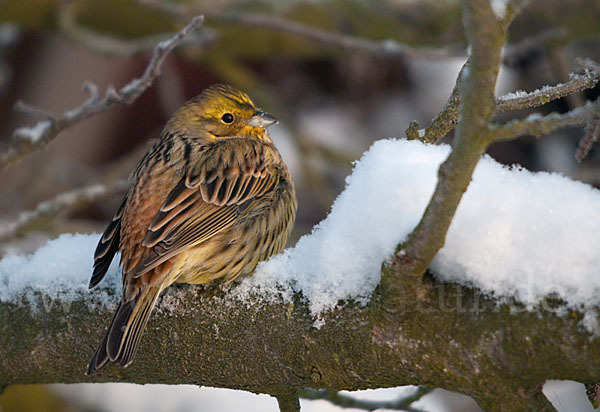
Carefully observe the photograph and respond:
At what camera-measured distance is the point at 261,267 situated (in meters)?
2.25

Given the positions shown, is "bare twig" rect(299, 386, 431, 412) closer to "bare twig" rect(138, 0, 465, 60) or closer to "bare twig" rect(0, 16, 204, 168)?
"bare twig" rect(0, 16, 204, 168)

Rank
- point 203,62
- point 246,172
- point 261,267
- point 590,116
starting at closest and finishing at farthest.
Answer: point 590,116
point 261,267
point 246,172
point 203,62

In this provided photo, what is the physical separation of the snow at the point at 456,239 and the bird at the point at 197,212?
0.70ft

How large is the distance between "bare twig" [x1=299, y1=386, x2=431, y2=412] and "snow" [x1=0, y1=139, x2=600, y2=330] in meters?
0.56

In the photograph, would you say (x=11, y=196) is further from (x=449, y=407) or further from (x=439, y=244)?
(x=439, y=244)

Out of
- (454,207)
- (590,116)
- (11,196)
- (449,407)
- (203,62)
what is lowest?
(454,207)

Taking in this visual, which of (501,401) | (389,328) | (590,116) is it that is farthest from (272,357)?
(590,116)

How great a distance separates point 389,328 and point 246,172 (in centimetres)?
134

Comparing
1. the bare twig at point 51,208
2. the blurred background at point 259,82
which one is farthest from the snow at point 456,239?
the blurred background at point 259,82

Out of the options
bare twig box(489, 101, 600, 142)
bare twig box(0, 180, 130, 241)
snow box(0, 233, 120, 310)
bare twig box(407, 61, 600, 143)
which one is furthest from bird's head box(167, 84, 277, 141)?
bare twig box(489, 101, 600, 142)

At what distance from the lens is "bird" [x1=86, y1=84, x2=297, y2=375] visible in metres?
2.38

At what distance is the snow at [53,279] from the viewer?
7.83ft

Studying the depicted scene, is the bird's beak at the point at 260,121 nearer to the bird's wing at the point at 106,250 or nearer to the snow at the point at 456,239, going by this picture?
the bird's wing at the point at 106,250

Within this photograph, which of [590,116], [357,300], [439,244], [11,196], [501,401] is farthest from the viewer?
[11,196]
